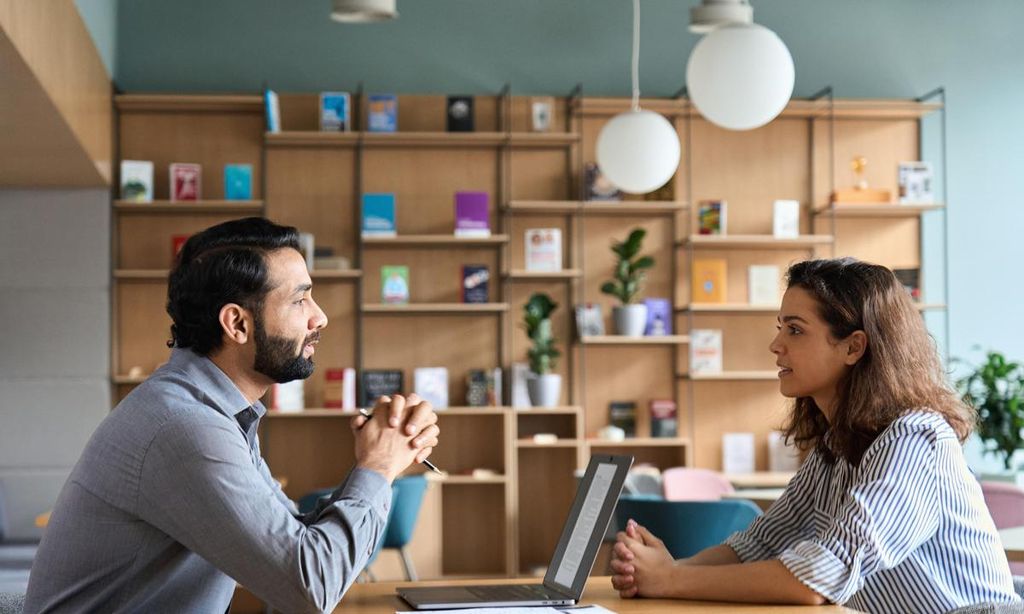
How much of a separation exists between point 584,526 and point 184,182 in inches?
219

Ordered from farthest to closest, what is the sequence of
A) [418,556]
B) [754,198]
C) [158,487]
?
[754,198], [418,556], [158,487]

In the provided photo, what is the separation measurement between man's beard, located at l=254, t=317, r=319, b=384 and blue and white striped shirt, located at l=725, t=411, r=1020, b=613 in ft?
3.03

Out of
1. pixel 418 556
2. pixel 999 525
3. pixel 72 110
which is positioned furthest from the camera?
pixel 418 556

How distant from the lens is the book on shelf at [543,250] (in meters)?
7.48

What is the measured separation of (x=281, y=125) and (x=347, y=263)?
95 centimetres

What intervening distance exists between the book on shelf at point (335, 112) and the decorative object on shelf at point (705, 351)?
8.11ft

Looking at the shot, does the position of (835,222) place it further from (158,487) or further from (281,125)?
(158,487)

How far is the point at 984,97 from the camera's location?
7930 millimetres

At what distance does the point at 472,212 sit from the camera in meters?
7.37

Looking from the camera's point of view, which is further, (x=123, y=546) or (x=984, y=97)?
(x=984, y=97)

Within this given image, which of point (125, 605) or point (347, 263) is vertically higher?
point (347, 263)

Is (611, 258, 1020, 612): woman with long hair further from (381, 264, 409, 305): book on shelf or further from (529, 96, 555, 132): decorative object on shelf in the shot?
(529, 96, 555, 132): decorative object on shelf

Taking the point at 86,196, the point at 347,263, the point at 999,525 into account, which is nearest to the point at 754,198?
the point at 347,263

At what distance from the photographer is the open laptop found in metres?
2.14
